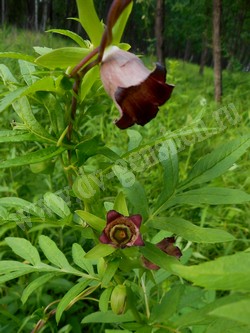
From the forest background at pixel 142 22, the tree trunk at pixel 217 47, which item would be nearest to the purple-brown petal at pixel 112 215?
the tree trunk at pixel 217 47

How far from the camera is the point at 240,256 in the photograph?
39cm

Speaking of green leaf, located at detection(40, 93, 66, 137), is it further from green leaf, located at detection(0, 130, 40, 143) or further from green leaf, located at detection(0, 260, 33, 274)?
green leaf, located at detection(0, 260, 33, 274)

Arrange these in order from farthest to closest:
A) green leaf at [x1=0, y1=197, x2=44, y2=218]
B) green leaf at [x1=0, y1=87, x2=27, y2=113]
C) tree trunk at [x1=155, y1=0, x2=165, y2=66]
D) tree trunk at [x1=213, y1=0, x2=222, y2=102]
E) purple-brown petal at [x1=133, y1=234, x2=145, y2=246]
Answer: tree trunk at [x1=155, y1=0, x2=165, y2=66] < tree trunk at [x1=213, y1=0, x2=222, y2=102] < green leaf at [x1=0, y1=197, x2=44, y2=218] < purple-brown petal at [x1=133, y1=234, x2=145, y2=246] < green leaf at [x1=0, y1=87, x2=27, y2=113]

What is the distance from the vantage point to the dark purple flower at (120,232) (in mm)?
705

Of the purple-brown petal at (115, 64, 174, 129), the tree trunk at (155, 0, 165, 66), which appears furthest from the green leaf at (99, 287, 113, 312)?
the tree trunk at (155, 0, 165, 66)

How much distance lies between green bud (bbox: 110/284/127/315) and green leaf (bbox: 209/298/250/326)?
1.47 ft

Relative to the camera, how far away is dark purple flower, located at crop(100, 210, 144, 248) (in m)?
0.71

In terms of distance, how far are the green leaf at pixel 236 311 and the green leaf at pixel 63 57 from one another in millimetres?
418

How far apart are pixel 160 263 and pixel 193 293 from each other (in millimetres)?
383

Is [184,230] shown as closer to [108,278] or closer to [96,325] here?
[108,278]

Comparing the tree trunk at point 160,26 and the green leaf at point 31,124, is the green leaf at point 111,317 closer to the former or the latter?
the green leaf at point 31,124

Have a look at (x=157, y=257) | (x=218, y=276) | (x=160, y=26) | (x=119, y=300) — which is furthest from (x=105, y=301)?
(x=160, y=26)

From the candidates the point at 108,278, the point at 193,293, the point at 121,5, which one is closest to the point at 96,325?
the point at 193,293

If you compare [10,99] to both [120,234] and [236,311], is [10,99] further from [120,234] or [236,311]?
[236,311]
